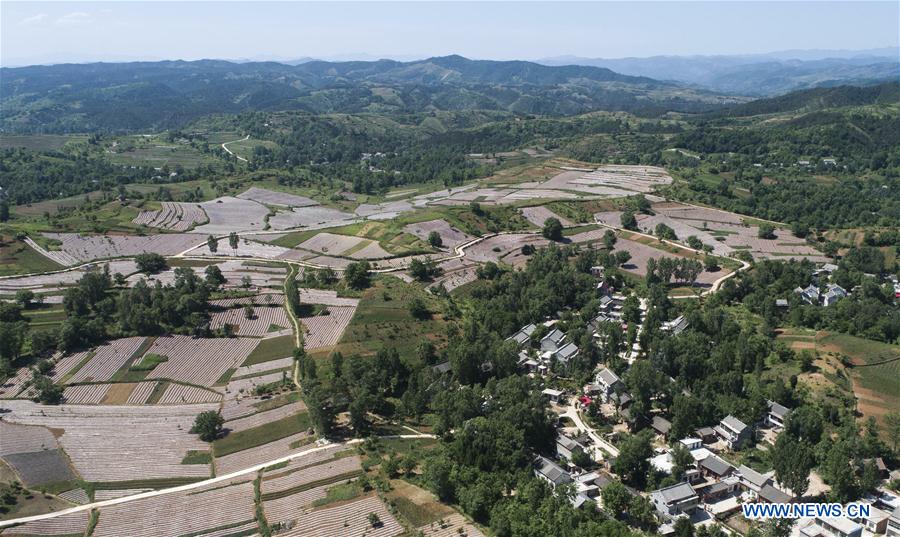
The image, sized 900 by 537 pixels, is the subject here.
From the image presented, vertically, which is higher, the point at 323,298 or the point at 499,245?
the point at 499,245

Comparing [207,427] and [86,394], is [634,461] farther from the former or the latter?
[86,394]

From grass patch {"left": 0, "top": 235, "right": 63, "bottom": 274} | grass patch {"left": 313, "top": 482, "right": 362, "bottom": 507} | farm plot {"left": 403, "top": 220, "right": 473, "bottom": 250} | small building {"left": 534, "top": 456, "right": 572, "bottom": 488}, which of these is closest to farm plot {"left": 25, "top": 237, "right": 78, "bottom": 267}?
grass patch {"left": 0, "top": 235, "right": 63, "bottom": 274}

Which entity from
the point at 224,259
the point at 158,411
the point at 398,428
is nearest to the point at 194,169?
the point at 224,259

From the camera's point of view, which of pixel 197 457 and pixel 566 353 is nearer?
pixel 197 457

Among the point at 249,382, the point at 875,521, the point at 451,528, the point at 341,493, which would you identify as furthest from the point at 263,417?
the point at 875,521

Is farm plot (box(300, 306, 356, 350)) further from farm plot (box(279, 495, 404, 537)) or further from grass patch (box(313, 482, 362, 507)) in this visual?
farm plot (box(279, 495, 404, 537))

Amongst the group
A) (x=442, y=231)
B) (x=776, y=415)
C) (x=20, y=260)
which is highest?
(x=442, y=231)

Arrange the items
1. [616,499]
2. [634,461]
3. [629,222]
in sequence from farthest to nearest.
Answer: [629,222]
[634,461]
[616,499]
